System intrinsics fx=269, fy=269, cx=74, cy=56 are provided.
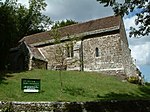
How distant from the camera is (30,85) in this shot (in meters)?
19.9

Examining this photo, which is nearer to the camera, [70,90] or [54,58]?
[70,90]

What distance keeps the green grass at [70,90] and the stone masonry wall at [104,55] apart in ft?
19.7

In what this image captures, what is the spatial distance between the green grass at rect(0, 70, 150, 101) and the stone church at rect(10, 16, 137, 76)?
19.3 ft

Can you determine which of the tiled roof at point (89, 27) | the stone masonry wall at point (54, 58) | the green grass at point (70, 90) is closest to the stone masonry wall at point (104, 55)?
the stone masonry wall at point (54, 58)

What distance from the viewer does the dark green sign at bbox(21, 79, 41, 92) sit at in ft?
64.3

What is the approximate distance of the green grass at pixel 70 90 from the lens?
19641 millimetres

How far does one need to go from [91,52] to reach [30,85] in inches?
742

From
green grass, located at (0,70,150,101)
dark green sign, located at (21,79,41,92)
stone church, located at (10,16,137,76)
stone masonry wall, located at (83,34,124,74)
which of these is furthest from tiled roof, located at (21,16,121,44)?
dark green sign, located at (21,79,41,92)

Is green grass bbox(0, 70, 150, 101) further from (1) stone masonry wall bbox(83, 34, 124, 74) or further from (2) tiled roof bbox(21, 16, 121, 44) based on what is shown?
(2) tiled roof bbox(21, 16, 121, 44)

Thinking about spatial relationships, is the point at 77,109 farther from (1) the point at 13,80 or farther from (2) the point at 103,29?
(2) the point at 103,29

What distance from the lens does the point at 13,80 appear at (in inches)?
951

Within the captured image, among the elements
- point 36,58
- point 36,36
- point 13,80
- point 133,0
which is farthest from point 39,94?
point 36,36

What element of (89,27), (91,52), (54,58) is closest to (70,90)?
(91,52)

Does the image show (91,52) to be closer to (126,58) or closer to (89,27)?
(89,27)
